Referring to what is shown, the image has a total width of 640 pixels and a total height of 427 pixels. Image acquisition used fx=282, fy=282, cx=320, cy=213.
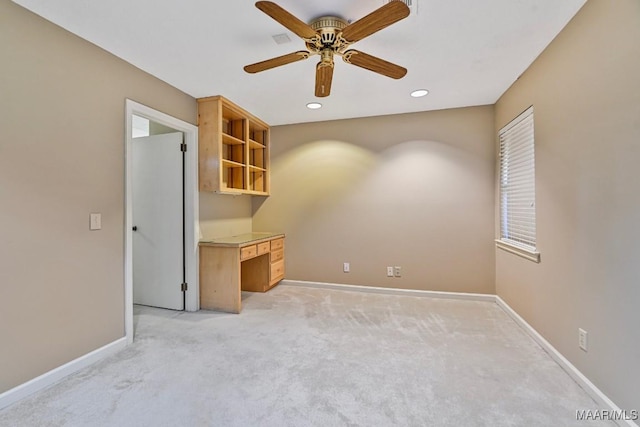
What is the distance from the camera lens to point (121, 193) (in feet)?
7.82

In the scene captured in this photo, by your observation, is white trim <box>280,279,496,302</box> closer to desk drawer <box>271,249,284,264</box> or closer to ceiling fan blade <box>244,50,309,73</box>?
desk drawer <box>271,249,284,264</box>

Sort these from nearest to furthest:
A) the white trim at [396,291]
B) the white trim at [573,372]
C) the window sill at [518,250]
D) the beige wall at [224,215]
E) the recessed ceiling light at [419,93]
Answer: the white trim at [573,372], the window sill at [518,250], the recessed ceiling light at [419,93], the beige wall at [224,215], the white trim at [396,291]

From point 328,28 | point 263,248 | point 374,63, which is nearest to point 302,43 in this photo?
point 328,28

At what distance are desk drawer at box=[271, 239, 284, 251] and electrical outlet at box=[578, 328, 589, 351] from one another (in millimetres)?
3189

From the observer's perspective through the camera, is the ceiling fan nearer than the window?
Yes

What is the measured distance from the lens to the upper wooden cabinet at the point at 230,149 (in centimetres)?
324

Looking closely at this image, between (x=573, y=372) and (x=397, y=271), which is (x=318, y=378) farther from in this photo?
(x=397, y=271)

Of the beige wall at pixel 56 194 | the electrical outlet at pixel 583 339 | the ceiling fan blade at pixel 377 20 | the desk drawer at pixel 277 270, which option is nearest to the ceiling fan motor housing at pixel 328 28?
the ceiling fan blade at pixel 377 20

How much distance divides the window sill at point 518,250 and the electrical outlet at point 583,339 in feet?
2.25

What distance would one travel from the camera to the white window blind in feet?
8.61

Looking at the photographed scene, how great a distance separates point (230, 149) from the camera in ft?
12.9

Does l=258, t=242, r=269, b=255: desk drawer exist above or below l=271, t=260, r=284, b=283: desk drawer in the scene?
above

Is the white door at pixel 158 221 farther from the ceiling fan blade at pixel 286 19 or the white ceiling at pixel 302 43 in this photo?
the ceiling fan blade at pixel 286 19

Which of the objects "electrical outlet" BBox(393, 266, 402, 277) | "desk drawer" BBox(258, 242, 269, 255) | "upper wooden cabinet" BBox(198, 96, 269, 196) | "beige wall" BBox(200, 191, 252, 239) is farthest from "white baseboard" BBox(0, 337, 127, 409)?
"electrical outlet" BBox(393, 266, 402, 277)
